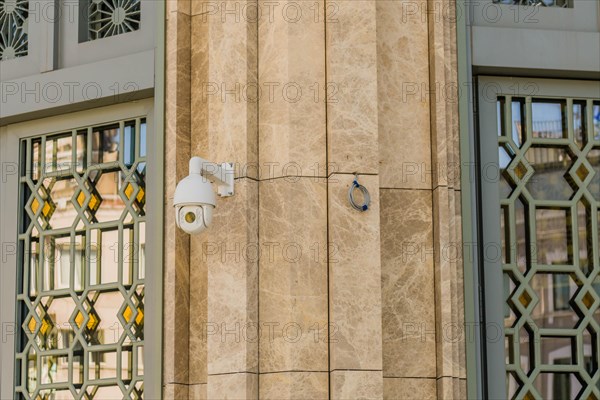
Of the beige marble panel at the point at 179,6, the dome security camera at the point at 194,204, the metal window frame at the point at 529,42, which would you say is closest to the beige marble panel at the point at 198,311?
the dome security camera at the point at 194,204

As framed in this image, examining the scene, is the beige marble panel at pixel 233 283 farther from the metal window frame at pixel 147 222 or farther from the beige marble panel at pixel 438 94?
the beige marble panel at pixel 438 94

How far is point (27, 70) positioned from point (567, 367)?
5355mm

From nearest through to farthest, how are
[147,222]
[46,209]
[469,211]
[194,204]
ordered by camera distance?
1. [194,204]
2. [469,211]
3. [147,222]
4. [46,209]

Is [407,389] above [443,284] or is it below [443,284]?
below

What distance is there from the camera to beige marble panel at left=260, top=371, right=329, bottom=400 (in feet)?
34.4

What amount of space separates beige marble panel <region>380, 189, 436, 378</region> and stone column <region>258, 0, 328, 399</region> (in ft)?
1.76

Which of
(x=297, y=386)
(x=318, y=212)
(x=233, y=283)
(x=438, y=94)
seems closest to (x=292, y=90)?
(x=318, y=212)

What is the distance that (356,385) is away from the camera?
10508 mm

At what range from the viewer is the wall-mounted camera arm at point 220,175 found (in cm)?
1071

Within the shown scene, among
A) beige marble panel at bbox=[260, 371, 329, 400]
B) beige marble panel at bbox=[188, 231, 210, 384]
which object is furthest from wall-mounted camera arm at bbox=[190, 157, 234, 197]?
beige marble panel at bbox=[260, 371, 329, 400]

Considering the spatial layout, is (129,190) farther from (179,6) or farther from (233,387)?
(233,387)

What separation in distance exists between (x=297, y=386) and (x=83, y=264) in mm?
2694

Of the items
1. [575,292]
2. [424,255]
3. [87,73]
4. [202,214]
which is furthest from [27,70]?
[575,292]

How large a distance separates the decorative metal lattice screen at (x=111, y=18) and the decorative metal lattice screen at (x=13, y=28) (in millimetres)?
663
